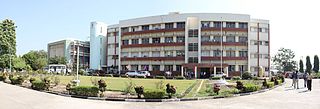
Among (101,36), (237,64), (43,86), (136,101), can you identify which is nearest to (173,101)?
(136,101)

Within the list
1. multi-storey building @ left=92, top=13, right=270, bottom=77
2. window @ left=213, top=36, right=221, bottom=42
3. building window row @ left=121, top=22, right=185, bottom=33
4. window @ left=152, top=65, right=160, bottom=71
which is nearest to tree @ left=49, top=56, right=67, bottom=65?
building window row @ left=121, top=22, right=185, bottom=33

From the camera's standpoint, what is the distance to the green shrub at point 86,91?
22747 mm

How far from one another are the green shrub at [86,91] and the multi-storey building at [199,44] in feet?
157

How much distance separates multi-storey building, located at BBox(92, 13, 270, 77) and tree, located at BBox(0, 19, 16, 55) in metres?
28.1

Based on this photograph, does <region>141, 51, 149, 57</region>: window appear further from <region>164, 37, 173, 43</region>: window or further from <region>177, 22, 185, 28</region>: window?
<region>177, 22, 185, 28</region>: window

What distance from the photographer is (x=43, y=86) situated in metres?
27.5

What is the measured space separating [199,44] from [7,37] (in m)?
45.8

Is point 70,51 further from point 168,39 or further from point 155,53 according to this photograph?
point 168,39

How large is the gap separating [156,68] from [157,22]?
11.4 meters

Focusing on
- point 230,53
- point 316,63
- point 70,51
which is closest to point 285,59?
point 316,63

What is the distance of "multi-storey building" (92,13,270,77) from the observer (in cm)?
7119

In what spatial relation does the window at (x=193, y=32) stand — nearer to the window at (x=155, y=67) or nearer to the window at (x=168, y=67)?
the window at (x=168, y=67)

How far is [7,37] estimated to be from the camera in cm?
7494

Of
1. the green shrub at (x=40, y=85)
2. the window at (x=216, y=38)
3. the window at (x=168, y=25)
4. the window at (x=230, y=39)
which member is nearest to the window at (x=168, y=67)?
the window at (x=168, y=25)
